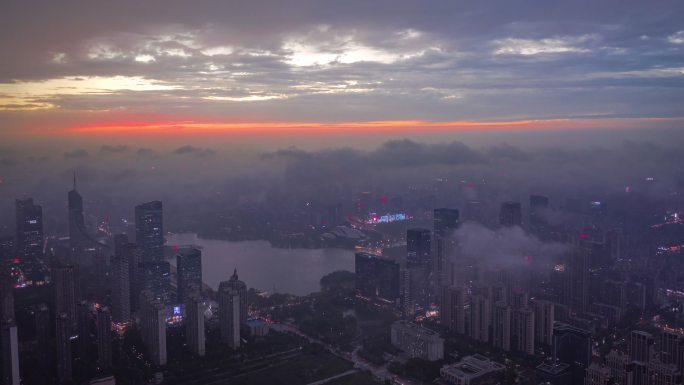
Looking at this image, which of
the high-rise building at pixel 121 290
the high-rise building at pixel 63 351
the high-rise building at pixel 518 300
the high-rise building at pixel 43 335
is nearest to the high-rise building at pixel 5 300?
the high-rise building at pixel 43 335

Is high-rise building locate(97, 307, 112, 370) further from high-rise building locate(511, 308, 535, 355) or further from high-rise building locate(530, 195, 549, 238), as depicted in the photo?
high-rise building locate(530, 195, 549, 238)

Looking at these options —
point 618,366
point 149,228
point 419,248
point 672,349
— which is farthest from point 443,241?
point 149,228

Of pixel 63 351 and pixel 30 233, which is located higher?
pixel 30 233

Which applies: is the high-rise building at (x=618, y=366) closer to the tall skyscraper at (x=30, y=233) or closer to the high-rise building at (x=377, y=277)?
the high-rise building at (x=377, y=277)

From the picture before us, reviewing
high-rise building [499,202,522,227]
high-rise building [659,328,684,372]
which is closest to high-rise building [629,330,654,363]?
high-rise building [659,328,684,372]

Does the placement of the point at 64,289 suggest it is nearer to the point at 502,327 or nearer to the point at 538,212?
the point at 502,327

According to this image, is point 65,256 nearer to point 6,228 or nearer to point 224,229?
point 6,228
